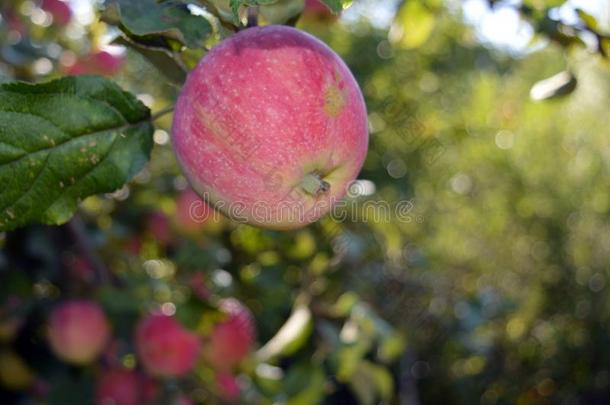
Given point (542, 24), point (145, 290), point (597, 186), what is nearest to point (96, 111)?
point (542, 24)

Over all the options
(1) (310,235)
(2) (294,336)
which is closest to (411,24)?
(1) (310,235)

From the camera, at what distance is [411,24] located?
1.32 meters

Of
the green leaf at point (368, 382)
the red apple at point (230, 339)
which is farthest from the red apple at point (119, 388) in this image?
the green leaf at point (368, 382)

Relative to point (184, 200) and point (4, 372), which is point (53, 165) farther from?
point (4, 372)

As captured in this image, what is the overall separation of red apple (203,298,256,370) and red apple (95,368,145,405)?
17cm

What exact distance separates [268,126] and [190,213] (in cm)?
110

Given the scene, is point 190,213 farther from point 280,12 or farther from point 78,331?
point 280,12

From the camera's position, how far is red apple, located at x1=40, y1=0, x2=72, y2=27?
6.20 feet

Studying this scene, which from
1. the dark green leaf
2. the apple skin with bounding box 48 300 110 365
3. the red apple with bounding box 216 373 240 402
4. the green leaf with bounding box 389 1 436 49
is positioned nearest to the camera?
the dark green leaf

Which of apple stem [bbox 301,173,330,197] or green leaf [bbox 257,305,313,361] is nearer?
apple stem [bbox 301,173,330,197]

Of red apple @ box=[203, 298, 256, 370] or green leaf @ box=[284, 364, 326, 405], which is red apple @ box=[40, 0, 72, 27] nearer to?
red apple @ box=[203, 298, 256, 370]

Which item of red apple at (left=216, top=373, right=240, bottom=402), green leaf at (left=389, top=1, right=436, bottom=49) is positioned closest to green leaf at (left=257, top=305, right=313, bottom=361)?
red apple at (left=216, top=373, right=240, bottom=402)

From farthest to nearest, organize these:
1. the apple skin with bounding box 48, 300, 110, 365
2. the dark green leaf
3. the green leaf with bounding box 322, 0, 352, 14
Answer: the apple skin with bounding box 48, 300, 110, 365 < the dark green leaf < the green leaf with bounding box 322, 0, 352, 14

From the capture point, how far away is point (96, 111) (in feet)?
2.37
